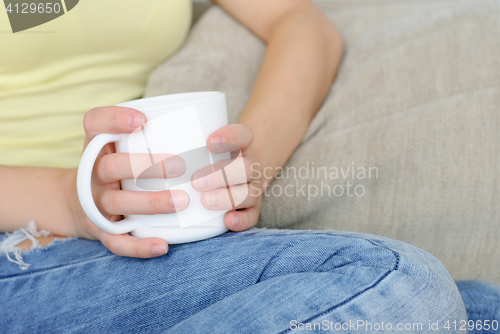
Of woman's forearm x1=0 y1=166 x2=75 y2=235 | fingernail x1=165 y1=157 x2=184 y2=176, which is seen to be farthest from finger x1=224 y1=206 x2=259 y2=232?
woman's forearm x1=0 y1=166 x2=75 y2=235

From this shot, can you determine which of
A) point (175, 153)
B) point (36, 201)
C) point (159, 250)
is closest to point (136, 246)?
point (159, 250)

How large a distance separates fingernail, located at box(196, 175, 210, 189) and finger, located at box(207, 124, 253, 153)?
0.03 m

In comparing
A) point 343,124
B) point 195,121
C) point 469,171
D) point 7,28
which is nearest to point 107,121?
point 195,121

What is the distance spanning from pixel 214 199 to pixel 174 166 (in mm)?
65

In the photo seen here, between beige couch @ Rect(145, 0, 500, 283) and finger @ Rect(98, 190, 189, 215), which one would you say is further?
beige couch @ Rect(145, 0, 500, 283)

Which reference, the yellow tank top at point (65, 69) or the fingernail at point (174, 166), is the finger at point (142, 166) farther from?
the yellow tank top at point (65, 69)

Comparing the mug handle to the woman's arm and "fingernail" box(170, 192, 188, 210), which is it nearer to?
"fingernail" box(170, 192, 188, 210)

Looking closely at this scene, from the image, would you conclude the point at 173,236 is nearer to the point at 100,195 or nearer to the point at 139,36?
the point at 100,195

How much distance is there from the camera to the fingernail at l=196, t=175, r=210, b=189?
437mm

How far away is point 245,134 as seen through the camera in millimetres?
484

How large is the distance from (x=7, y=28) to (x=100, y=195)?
0.34m

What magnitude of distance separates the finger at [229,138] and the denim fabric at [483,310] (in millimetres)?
407

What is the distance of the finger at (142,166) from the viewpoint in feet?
1.37

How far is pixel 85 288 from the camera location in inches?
19.4
